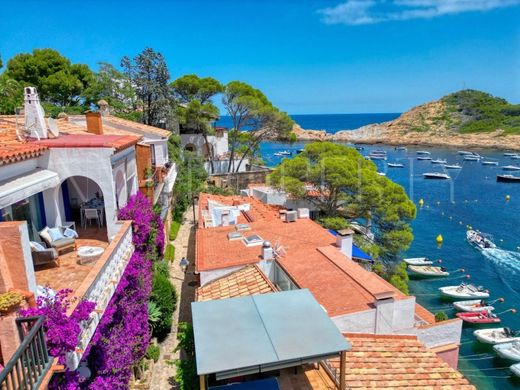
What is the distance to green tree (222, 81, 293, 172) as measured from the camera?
41094 mm

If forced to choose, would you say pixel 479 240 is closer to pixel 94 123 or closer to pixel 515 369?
pixel 515 369

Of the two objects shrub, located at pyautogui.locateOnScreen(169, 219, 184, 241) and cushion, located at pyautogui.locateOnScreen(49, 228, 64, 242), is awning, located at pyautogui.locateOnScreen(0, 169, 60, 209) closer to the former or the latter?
cushion, located at pyautogui.locateOnScreen(49, 228, 64, 242)

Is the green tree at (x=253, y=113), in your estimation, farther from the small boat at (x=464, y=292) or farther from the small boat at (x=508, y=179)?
the small boat at (x=508, y=179)

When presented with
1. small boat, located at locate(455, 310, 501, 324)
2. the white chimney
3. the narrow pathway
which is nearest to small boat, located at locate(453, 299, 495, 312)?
small boat, located at locate(455, 310, 501, 324)

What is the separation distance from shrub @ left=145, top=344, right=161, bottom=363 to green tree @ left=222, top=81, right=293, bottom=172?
31.0 metres

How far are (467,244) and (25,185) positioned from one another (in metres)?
40.6

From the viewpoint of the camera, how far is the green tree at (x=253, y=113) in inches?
1618

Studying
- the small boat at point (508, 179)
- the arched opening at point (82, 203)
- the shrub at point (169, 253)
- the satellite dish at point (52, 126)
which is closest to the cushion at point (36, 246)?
the arched opening at point (82, 203)

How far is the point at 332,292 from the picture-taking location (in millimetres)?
12273

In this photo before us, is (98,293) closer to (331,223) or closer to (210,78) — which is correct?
(331,223)

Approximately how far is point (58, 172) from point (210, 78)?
37622mm

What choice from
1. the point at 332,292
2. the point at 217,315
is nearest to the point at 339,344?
the point at 217,315

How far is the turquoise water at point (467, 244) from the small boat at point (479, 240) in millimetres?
634

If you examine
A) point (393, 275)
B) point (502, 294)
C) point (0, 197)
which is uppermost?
point (0, 197)
